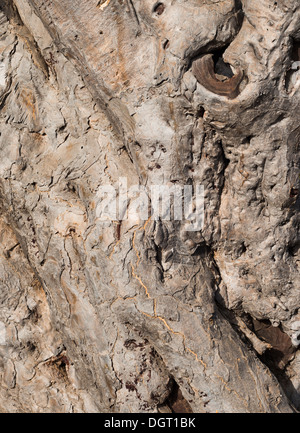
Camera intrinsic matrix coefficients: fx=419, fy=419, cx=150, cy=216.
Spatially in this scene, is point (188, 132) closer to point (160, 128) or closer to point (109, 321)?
point (160, 128)

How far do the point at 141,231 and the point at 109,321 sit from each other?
47cm

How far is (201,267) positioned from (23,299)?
3.40ft

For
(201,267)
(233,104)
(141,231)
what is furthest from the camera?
(201,267)

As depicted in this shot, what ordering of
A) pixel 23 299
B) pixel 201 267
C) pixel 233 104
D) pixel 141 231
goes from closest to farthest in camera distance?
pixel 233 104, pixel 141 231, pixel 201 267, pixel 23 299

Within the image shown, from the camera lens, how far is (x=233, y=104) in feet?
5.65

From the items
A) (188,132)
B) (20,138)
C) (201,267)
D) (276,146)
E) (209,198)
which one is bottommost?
(201,267)

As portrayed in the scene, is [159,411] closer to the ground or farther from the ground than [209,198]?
closer to the ground

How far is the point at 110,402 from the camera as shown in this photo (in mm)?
2113

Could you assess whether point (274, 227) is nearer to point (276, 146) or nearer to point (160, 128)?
point (276, 146)

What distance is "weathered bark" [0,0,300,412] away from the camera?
1733 millimetres

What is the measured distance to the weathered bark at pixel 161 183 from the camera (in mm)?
1733

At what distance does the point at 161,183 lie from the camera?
1.88 m

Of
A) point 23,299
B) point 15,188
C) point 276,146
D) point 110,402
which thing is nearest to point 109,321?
point 110,402

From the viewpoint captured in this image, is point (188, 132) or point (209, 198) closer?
point (188, 132)
